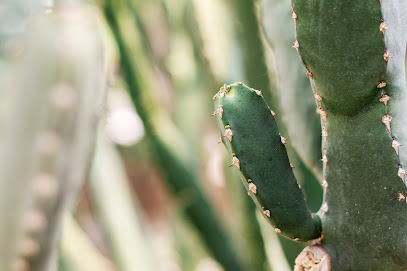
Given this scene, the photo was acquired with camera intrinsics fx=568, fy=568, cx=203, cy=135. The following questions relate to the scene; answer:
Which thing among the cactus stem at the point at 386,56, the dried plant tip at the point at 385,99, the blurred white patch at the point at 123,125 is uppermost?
the cactus stem at the point at 386,56

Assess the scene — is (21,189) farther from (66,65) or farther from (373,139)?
(373,139)

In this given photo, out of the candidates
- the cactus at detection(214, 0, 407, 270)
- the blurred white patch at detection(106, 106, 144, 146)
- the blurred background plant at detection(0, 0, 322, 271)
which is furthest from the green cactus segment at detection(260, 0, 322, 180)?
the blurred white patch at detection(106, 106, 144, 146)

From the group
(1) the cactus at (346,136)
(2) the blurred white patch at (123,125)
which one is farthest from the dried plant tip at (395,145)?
(2) the blurred white patch at (123,125)

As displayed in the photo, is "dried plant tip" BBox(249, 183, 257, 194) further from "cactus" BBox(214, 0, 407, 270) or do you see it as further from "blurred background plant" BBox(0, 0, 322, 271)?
"blurred background plant" BBox(0, 0, 322, 271)

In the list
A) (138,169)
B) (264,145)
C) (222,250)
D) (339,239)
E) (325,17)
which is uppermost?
(325,17)

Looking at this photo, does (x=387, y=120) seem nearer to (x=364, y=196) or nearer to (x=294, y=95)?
(x=364, y=196)

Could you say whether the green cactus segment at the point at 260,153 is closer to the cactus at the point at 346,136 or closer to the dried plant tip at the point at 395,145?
the cactus at the point at 346,136

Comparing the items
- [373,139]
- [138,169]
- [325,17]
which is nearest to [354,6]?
[325,17]
